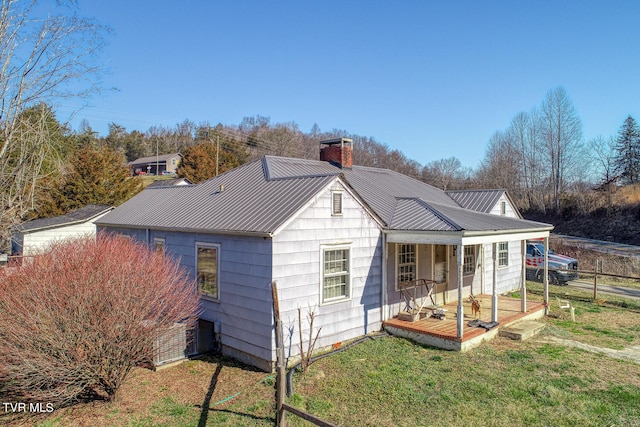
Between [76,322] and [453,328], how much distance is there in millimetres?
8056

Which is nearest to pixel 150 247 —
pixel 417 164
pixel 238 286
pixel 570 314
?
pixel 238 286

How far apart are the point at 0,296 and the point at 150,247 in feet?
20.0

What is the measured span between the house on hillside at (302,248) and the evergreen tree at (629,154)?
4220 centimetres

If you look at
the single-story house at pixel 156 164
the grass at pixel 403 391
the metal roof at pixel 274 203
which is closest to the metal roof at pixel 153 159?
the single-story house at pixel 156 164

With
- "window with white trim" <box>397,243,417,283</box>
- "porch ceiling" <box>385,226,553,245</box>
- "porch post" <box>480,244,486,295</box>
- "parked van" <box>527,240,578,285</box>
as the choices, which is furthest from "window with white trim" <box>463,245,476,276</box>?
"parked van" <box>527,240,578,285</box>

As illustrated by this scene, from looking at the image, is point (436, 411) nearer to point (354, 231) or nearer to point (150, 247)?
point (354, 231)

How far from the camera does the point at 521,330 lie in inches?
421

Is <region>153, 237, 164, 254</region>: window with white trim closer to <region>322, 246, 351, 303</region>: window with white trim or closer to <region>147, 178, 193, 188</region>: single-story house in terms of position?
<region>322, 246, 351, 303</region>: window with white trim

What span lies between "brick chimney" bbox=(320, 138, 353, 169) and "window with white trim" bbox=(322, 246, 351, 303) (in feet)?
19.8

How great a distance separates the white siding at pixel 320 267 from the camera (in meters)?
8.62

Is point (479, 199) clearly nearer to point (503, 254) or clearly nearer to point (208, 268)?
point (503, 254)

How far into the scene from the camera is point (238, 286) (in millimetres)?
9117

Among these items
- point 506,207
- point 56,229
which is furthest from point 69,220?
point 506,207

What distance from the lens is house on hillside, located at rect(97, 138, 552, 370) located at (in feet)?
28.5
